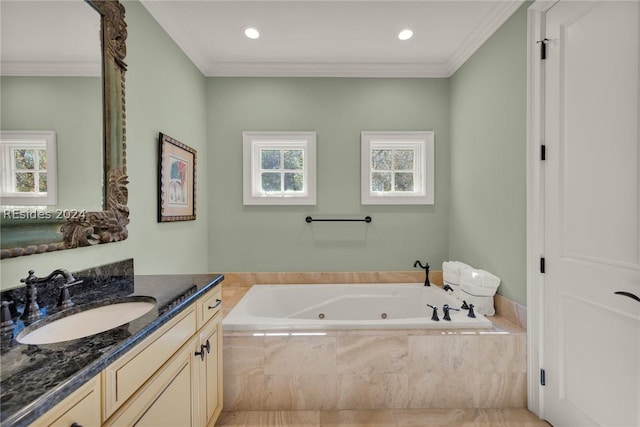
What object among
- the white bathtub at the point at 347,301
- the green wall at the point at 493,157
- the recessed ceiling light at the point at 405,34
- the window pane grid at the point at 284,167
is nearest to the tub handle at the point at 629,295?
the green wall at the point at 493,157

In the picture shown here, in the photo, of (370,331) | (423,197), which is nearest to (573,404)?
(370,331)

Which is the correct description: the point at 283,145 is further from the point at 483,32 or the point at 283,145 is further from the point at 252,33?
the point at 483,32

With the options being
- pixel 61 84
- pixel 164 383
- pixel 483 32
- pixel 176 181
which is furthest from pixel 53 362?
pixel 483 32

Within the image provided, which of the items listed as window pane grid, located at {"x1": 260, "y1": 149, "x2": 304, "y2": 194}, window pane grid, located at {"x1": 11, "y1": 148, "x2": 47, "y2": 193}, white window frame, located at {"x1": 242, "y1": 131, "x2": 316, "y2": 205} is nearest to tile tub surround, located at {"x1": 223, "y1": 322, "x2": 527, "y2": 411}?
window pane grid, located at {"x1": 11, "y1": 148, "x2": 47, "y2": 193}

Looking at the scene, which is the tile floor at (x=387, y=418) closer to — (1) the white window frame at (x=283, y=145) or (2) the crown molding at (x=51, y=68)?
(1) the white window frame at (x=283, y=145)

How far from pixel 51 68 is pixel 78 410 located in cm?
125

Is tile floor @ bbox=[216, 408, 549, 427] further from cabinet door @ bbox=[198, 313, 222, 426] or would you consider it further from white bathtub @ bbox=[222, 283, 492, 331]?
white bathtub @ bbox=[222, 283, 492, 331]

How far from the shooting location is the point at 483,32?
7.30 ft

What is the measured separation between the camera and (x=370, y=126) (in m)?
2.85

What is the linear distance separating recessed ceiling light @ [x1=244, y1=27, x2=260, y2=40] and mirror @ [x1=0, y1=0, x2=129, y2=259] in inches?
35.9

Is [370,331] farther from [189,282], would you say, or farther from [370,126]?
[370,126]

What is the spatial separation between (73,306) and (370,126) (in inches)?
101

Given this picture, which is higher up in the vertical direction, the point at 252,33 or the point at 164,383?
the point at 252,33

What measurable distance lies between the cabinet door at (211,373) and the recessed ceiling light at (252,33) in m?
2.08
